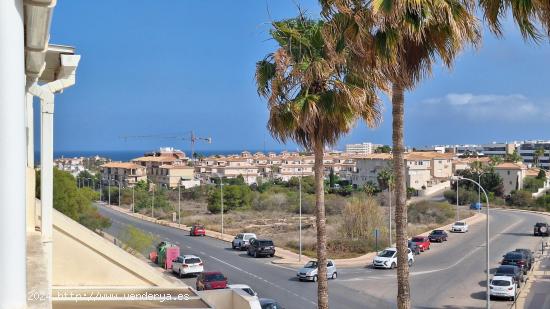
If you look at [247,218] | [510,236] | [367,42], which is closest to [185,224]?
[247,218]

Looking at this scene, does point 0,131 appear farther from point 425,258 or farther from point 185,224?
point 185,224

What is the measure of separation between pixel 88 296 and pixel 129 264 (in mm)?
1625

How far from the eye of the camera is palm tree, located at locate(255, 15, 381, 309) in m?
14.2

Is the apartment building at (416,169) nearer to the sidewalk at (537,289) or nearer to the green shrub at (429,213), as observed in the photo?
the green shrub at (429,213)

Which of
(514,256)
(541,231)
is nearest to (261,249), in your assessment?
(514,256)

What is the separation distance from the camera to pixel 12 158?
3486 millimetres

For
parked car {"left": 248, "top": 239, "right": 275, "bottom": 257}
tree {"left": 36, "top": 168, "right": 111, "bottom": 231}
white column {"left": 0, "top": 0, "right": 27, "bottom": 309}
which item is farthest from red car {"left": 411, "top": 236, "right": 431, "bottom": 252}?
white column {"left": 0, "top": 0, "right": 27, "bottom": 309}

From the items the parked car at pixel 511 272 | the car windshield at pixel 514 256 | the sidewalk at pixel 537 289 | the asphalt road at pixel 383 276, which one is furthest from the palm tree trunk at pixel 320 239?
the car windshield at pixel 514 256

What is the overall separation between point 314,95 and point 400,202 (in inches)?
177

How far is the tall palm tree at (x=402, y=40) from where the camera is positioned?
9641 mm

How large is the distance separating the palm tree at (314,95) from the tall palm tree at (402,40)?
3115 mm

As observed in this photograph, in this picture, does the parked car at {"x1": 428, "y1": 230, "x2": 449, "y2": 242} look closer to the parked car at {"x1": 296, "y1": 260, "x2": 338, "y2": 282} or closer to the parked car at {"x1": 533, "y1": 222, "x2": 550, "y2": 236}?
the parked car at {"x1": 533, "y1": 222, "x2": 550, "y2": 236}

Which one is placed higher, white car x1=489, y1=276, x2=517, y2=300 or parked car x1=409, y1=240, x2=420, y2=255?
white car x1=489, y1=276, x2=517, y2=300

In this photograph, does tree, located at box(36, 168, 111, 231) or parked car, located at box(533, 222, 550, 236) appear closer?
tree, located at box(36, 168, 111, 231)
